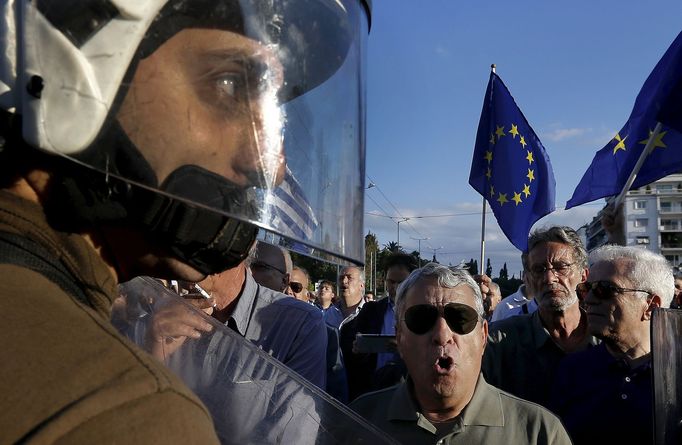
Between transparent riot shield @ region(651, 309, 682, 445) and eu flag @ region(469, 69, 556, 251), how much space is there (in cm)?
321

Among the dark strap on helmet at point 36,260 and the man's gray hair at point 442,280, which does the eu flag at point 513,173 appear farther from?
the dark strap on helmet at point 36,260

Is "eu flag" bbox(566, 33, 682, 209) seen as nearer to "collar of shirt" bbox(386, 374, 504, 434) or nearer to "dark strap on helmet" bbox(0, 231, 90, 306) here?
"collar of shirt" bbox(386, 374, 504, 434)

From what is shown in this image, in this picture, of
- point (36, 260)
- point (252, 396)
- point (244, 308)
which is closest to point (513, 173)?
point (244, 308)

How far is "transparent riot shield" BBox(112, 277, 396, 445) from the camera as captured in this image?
125 cm

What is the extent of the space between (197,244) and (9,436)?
55 centimetres

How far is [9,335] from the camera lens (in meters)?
0.73

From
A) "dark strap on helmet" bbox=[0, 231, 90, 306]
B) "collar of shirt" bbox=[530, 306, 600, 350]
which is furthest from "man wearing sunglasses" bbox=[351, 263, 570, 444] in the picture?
"dark strap on helmet" bbox=[0, 231, 90, 306]

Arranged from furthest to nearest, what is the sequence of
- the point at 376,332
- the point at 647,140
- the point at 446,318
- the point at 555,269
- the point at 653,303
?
the point at 376,332
the point at 647,140
the point at 555,269
the point at 653,303
the point at 446,318

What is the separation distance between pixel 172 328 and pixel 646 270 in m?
2.63

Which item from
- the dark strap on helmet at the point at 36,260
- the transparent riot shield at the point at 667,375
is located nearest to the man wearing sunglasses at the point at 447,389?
the transparent riot shield at the point at 667,375

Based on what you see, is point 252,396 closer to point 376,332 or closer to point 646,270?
point 646,270

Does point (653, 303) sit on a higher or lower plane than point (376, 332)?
higher

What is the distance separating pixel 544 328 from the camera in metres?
3.58

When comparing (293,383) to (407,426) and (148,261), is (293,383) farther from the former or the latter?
(407,426)
